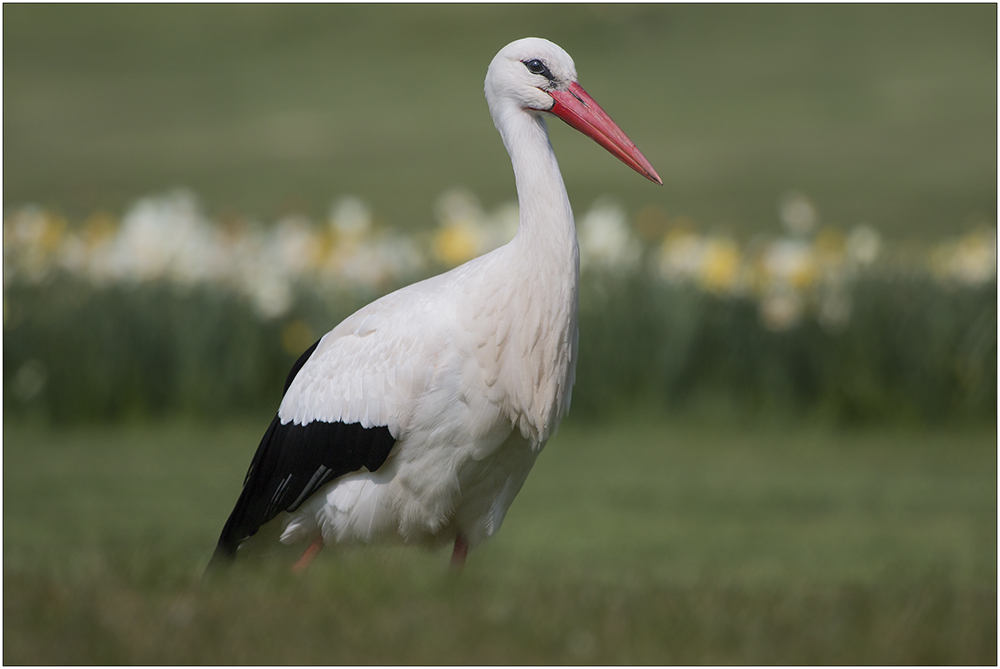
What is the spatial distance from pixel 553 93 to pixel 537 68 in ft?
0.32

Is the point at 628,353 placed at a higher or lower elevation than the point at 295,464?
higher

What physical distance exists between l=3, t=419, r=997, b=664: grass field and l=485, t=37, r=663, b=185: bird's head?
1371mm

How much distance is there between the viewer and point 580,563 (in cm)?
495

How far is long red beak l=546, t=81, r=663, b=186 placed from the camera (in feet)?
12.5

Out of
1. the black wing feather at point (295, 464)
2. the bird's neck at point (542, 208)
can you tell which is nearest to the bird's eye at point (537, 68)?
the bird's neck at point (542, 208)

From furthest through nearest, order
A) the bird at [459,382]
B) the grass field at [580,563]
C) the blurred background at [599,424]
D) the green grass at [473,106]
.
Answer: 1. the green grass at [473,106]
2. the bird at [459,382]
3. the blurred background at [599,424]
4. the grass field at [580,563]

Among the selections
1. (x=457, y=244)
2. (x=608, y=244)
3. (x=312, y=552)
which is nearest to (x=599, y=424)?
(x=608, y=244)

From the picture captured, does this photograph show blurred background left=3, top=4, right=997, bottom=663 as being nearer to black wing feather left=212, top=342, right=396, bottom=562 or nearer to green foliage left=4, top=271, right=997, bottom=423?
green foliage left=4, top=271, right=997, bottom=423

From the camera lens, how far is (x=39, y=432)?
7.66 m

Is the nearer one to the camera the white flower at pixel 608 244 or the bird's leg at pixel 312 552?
the bird's leg at pixel 312 552

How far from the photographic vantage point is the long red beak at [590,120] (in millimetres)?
3820

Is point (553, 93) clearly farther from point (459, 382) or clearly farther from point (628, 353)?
point (628, 353)

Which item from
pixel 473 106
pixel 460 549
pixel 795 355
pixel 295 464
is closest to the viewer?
pixel 295 464

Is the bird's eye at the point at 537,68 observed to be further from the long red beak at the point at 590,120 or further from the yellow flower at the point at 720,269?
the yellow flower at the point at 720,269
